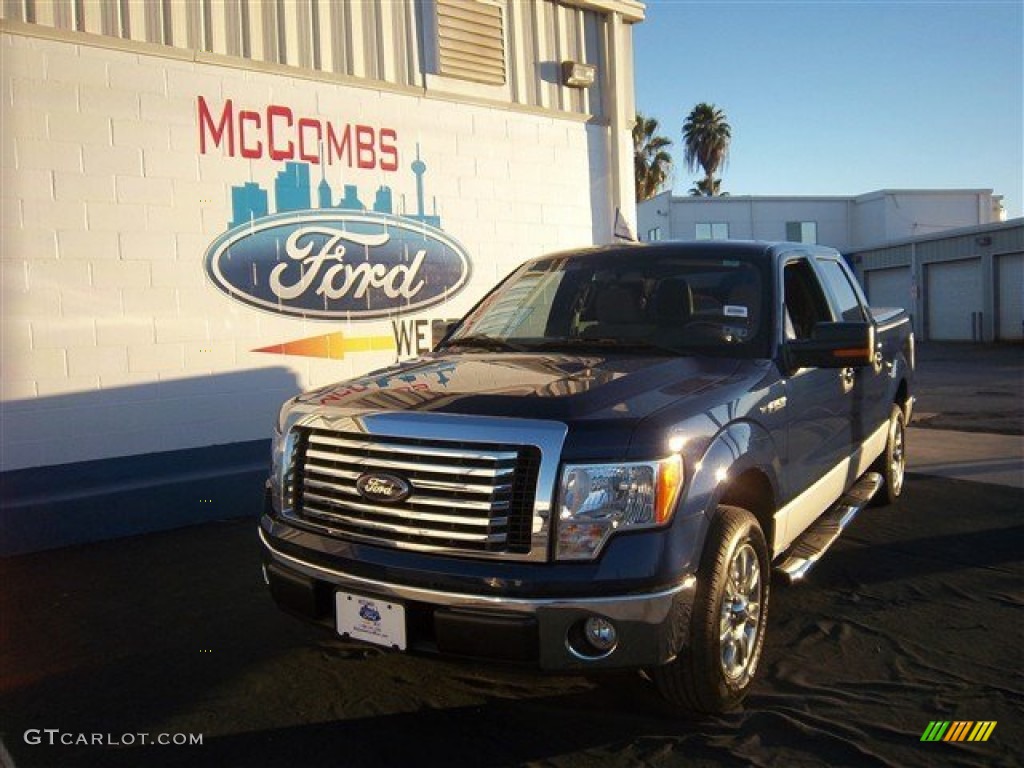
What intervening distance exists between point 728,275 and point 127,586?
377cm

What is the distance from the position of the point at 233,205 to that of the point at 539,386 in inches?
167

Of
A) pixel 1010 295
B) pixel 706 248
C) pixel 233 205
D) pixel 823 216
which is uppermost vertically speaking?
pixel 823 216

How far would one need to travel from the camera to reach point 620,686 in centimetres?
344

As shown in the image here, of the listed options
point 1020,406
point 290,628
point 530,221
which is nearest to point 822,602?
point 290,628

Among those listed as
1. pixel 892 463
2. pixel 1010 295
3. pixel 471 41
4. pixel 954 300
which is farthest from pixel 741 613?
pixel 954 300

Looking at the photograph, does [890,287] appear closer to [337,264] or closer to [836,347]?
[337,264]

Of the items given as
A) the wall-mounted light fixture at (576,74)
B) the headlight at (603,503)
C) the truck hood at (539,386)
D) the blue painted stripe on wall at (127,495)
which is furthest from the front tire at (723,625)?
the wall-mounted light fixture at (576,74)

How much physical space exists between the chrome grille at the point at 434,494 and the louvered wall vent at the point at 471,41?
18.0 ft

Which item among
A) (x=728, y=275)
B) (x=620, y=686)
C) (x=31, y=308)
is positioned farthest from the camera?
(x=31, y=308)

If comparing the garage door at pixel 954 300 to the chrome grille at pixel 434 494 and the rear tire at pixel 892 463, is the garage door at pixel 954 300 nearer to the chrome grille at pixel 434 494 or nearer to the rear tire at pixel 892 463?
the rear tire at pixel 892 463

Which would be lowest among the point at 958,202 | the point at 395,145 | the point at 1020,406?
the point at 1020,406

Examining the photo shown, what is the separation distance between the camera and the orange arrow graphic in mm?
6812

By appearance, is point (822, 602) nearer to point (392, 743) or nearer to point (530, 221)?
point (392, 743)

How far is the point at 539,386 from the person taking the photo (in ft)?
10.4
